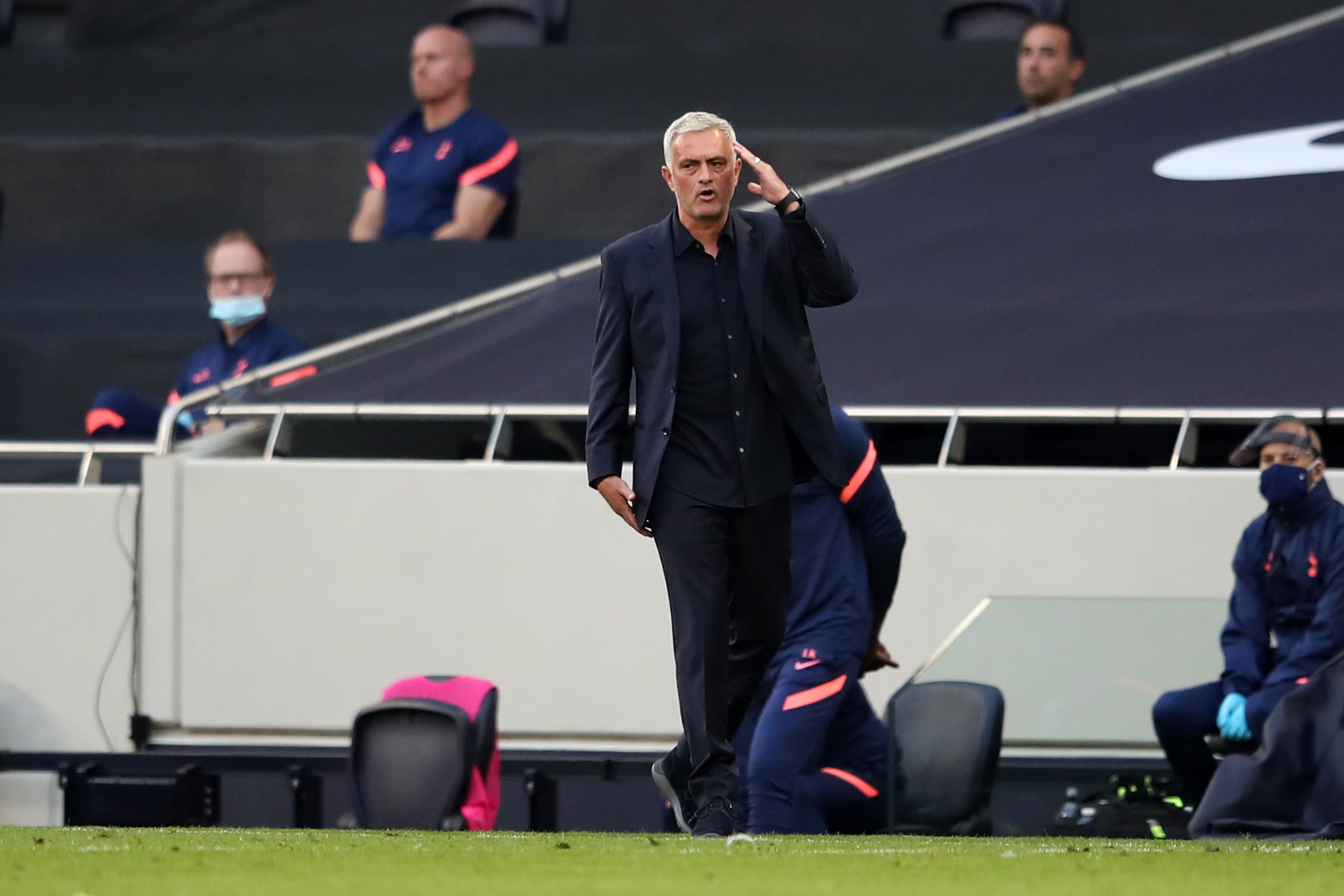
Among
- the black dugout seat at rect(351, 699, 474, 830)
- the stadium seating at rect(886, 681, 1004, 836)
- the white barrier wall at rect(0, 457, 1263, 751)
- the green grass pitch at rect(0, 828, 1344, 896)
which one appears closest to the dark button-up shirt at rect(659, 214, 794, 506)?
the green grass pitch at rect(0, 828, 1344, 896)

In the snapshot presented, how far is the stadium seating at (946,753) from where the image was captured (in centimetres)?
609

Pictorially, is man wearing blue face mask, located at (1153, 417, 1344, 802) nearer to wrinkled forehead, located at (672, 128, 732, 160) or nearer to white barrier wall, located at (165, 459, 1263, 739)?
white barrier wall, located at (165, 459, 1263, 739)

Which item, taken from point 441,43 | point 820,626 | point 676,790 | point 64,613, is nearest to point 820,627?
point 820,626

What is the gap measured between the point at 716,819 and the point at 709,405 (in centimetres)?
86

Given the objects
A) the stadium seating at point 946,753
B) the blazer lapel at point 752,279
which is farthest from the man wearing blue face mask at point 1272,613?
the blazer lapel at point 752,279

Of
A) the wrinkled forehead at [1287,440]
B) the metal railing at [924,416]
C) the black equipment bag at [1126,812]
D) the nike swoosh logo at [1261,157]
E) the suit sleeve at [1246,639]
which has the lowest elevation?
the black equipment bag at [1126,812]

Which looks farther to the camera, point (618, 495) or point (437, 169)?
point (437, 169)

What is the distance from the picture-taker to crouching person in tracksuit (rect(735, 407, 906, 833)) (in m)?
5.65

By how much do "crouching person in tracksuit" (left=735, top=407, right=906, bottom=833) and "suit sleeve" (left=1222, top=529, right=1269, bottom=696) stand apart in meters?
1.23

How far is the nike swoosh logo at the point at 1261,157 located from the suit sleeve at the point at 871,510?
380cm

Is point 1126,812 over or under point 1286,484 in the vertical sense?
under

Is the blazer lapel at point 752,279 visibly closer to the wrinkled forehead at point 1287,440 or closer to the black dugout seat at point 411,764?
the black dugout seat at point 411,764

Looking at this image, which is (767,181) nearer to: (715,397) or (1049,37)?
(715,397)

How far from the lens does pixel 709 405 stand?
469 centimetres
